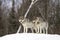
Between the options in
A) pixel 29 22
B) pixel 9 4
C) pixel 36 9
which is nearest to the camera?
pixel 29 22

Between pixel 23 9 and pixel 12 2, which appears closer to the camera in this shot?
pixel 23 9

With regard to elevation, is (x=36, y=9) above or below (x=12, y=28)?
above

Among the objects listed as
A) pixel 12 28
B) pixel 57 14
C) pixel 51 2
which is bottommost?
pixel 12 28

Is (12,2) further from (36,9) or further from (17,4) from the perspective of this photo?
(36,9)

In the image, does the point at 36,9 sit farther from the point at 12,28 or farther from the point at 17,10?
the point at 12,28

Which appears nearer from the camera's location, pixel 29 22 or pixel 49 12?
pixel 29 22

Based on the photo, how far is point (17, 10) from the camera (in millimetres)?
7316

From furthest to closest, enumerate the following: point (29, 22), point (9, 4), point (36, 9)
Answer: point (9, 4), point (36, 9), point (29, 22)

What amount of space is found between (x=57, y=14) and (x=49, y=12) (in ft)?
1.04

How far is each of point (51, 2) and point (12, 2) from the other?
159 centimetres

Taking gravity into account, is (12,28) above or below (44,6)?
below

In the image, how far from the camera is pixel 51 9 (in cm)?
728

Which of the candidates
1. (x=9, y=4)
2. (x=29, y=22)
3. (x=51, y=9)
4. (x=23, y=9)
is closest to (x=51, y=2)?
(x=51, y=9)

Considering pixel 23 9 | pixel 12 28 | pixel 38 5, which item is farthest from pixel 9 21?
pixel 38 5
